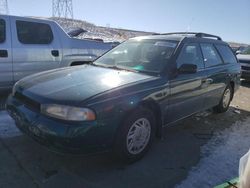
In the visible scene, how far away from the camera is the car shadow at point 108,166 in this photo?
3061 mm

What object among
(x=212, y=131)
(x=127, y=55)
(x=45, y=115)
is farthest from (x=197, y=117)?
(x=45, y=115)

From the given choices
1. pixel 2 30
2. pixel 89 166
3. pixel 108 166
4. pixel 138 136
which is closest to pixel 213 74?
pixel 138 136

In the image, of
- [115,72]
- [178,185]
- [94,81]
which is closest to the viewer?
[178,185]

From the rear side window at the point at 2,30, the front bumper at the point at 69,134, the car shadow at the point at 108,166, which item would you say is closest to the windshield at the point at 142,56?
the car shadow at the point at 108,166

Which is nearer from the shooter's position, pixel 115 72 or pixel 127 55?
pixel 115 72

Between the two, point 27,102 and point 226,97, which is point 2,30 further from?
point 226,97

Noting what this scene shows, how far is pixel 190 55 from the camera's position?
4.39 m

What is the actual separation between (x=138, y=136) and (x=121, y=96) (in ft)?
2.05

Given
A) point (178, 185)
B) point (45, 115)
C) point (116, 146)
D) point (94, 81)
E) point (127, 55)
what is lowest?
point (178, 185)

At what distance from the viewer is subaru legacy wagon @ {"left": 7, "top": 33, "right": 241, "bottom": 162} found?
2891mm

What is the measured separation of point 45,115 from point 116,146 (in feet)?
2.84

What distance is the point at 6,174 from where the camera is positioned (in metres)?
3.04

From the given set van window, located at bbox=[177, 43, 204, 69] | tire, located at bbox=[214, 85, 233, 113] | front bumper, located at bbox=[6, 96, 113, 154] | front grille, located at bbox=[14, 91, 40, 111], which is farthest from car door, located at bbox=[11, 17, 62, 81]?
tire, located at bbox=[214, 85, 233, 113]

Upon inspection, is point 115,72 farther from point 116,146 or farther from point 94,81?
point 116,146
